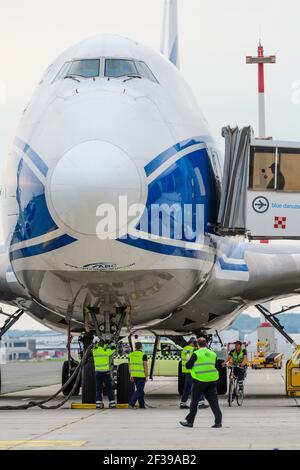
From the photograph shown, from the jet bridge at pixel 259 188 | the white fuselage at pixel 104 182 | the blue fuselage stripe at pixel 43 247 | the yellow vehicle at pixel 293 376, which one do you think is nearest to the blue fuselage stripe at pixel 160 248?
the white fuselage at pixel 104 182

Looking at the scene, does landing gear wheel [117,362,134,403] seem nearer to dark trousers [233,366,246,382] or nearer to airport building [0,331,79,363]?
dark trousers [233,366,246,382]

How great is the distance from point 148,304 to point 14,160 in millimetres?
3306

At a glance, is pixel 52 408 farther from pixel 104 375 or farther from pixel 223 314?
pixel 223 314

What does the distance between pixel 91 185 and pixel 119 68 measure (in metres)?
3.31

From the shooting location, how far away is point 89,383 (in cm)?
1797

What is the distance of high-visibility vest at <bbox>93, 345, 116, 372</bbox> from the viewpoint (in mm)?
17375

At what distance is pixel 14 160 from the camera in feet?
56.6

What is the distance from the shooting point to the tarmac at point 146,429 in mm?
11398

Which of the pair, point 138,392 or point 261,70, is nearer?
point 138,392

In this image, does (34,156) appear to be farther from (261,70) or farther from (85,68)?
(261,70)

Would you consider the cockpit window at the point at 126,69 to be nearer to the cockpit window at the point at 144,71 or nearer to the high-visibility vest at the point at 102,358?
the cockpit window at the point at 144,71

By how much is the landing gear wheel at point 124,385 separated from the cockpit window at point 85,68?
4.98m

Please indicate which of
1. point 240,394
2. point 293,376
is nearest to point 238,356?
point 240,394

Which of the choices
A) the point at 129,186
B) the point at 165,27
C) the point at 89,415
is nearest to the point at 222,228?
the point at 129,186
